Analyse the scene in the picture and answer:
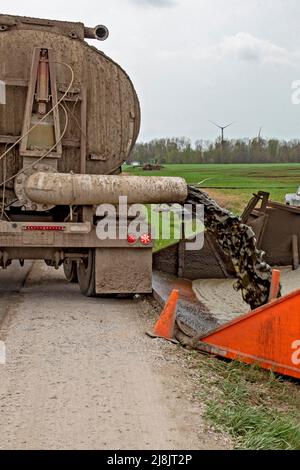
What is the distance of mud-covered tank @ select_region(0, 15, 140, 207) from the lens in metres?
9.56

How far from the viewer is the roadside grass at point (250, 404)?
4.77 meters

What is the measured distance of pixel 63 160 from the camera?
32.5 ft

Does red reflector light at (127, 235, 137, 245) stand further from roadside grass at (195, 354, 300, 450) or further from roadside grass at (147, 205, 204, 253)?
roadside grass at (195, 354, 300, 450)

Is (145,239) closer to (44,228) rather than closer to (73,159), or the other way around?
(44,228)

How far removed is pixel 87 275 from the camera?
9.98 metres

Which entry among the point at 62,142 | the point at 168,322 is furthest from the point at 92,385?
the point at 62,142

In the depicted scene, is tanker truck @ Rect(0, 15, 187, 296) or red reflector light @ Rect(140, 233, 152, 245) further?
red reflector light @ Rect(140, 233, 152, 245)

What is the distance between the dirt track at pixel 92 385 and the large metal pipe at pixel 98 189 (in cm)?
139

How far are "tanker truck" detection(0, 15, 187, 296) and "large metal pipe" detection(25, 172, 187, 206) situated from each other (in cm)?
2

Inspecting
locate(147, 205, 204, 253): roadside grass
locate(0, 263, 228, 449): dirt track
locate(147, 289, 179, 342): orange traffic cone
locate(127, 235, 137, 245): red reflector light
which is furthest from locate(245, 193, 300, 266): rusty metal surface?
locate(147, 289, 179, 342): orange traffic cone

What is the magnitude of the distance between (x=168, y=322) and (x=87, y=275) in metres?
2.73
